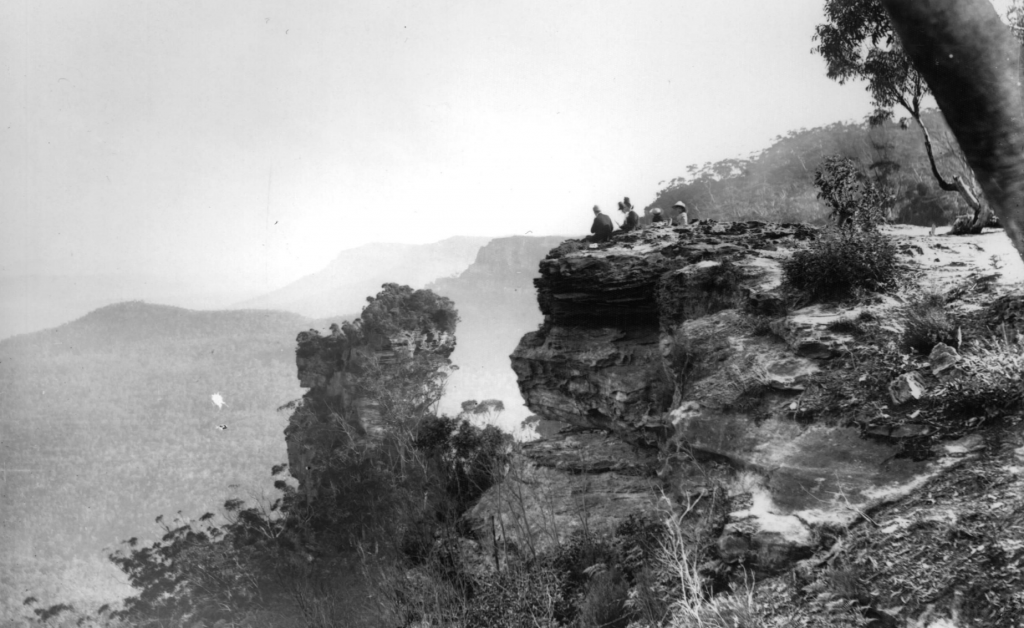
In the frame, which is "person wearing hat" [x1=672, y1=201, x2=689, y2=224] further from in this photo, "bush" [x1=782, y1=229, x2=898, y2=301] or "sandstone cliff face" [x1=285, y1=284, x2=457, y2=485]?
"sandstone cliff face" [x1=285, y1=284, x2=457, y2=485]

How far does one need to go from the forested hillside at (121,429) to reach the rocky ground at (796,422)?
2643cm

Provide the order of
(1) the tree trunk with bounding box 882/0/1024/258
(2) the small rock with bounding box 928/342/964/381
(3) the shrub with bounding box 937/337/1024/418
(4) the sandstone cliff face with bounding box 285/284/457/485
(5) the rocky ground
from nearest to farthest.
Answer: (1) the tree trunk with bounding box 882/0/1024/258 → (5) the rocky ground → (3) the shrub with bounding box 937/337/1024/418 → (2) the small rock with bounding box 928/342/964/381 → (4) the sandstone cliff face with bounding box 285/284/457/485

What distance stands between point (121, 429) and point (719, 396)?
79.8m

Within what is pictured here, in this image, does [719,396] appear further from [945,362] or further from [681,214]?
[681,214]

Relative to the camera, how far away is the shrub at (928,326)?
5.82 metres

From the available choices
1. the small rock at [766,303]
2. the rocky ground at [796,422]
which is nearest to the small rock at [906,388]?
the rocky ground at [796,422]

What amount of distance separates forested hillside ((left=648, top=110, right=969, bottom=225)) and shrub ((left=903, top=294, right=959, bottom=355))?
8.52m

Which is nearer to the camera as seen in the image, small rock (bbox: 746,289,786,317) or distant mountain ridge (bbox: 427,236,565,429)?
small rock (bbox: 746,289,786,317)

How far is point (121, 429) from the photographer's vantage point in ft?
220

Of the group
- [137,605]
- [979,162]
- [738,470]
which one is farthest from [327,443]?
[979,162]

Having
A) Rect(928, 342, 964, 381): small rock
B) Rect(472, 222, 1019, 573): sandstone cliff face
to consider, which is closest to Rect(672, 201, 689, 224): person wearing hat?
Rect(472, 222, 1019, 573): sandstone cliff face

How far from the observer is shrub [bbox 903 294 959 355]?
229 inches

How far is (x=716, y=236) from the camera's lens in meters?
11.4

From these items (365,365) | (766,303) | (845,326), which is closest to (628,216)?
(766,303)
